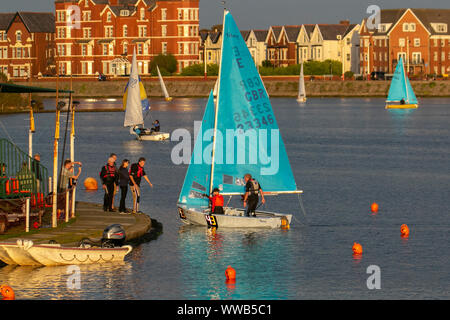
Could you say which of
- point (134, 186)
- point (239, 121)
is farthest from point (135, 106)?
point (239, 121)

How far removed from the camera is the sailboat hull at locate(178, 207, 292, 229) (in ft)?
118

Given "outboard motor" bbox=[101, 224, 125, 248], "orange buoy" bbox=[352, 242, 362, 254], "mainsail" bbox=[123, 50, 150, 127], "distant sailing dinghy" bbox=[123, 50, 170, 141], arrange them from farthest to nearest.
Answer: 1. "distant sailing dinghy" bbox=[123, 50, 170, 141]
2. "mainsail" bbox=[123, 50, 150, 127]
3. "orange buoy" bbox=[352, 242, 362, 254]
4. "outboard motor" bbox=[101, 224, 125, 248]

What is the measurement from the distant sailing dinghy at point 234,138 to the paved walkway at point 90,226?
2.37m

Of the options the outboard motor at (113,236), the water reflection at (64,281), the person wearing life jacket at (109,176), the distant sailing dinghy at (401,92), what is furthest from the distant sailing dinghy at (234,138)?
the distant sailing dinghy at (401,92)

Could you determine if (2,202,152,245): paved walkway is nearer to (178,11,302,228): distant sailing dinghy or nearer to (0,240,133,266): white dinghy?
A: (0,240,133,266): white dinghy

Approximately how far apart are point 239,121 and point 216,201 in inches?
135

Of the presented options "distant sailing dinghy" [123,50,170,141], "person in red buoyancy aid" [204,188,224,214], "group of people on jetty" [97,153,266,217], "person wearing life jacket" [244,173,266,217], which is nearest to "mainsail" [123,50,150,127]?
"distant sailing dinghy" [123,50,170,141]

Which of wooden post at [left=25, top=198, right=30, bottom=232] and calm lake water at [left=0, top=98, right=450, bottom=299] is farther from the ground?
wooden post at [left=25, top=198, right=30, bottom=232]

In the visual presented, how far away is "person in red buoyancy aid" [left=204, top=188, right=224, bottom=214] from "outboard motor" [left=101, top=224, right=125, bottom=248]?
19.5 feet

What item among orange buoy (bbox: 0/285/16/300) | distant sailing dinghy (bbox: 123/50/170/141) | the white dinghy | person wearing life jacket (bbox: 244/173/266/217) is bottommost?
orange buoy (bbox: 0/285/16/300)

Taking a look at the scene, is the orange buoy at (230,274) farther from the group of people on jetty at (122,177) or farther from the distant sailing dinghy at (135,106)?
the distant sailing dinghy at (135,106)
